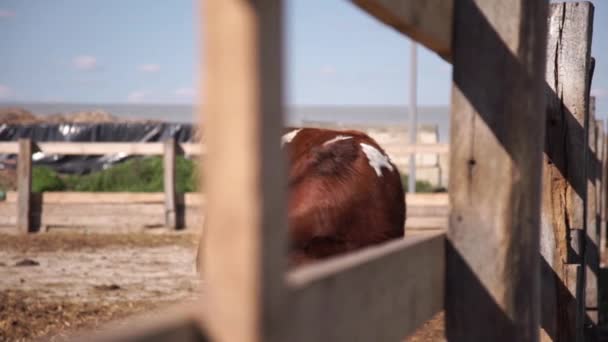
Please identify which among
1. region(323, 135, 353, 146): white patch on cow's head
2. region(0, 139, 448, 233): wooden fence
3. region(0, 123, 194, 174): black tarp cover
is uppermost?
region(0, 123, 194, 174): black tarp cover

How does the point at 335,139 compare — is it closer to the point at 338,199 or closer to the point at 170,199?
the point at 338,199

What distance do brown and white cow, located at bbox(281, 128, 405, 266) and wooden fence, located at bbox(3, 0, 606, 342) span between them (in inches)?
27.7

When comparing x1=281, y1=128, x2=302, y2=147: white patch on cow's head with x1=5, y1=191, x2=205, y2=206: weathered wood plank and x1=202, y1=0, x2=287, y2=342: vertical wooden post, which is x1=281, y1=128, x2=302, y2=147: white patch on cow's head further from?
x1=5, y1=191, x2=205, y2=206: weathered wood plank

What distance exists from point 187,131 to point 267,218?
2296 cm

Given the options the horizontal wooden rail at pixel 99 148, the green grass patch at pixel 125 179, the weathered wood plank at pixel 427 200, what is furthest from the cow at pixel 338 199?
the green grass patch at pixel 125 179

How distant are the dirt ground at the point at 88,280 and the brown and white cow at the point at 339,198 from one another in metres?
1.88

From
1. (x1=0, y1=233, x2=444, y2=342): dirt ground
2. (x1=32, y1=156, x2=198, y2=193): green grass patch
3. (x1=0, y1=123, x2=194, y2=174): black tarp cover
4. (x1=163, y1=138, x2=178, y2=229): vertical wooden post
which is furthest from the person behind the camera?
(x1=0, y1=123, x2=194, y2=174): black tarp cover

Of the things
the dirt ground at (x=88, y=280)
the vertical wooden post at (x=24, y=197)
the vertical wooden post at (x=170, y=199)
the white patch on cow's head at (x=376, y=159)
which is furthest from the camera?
the vertical wooden post at (x=170, y=199)

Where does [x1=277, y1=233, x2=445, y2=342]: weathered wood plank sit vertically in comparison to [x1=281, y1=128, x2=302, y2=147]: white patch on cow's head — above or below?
below

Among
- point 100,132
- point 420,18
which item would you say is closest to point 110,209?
point 420,18

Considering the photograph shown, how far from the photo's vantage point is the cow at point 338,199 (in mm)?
2998

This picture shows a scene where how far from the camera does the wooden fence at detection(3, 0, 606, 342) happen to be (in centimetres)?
87

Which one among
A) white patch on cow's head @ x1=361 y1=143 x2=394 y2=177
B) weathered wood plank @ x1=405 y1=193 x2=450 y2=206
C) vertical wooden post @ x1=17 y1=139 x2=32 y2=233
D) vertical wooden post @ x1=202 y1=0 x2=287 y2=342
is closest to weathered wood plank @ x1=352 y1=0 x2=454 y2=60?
vertical wooden post @ x1=202 y1=0 x2=287 y2=342

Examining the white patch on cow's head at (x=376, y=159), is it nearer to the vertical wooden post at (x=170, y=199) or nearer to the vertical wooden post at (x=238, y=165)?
the vertical wooden post at (x=238, y=165)
